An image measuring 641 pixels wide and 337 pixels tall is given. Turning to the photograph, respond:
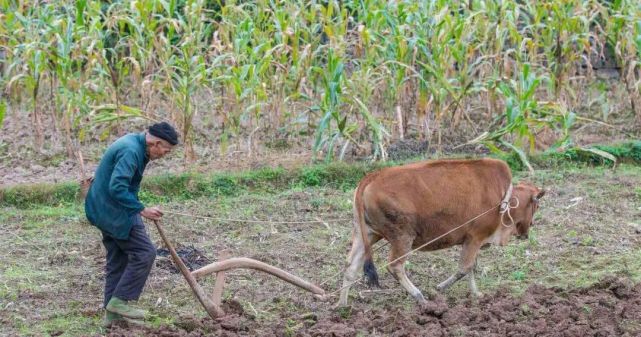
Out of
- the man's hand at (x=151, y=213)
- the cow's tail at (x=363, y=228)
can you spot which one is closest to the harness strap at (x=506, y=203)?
the cow's tail at (x=363, y=228)

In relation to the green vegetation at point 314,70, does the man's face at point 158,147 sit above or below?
above

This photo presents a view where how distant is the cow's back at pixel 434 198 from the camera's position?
8398 mm

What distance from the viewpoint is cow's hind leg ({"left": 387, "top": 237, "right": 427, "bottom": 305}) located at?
8.44m

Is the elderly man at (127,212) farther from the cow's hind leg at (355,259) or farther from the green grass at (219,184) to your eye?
the green grass at (219,184)

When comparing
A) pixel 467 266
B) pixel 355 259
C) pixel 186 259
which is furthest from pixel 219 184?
pixel 467 266

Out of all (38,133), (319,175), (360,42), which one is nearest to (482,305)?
(319,175)

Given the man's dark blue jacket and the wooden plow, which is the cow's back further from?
the man's dark blue jacket

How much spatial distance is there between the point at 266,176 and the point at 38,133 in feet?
9.22

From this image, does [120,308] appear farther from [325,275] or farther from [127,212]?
[325,275]

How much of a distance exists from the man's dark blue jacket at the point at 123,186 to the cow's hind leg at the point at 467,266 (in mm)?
2695

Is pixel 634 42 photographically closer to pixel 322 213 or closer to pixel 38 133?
pixel 322 213

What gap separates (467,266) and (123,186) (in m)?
2.90

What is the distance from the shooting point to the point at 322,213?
11062mm

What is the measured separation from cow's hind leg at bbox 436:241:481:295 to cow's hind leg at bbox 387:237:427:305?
43 cm
